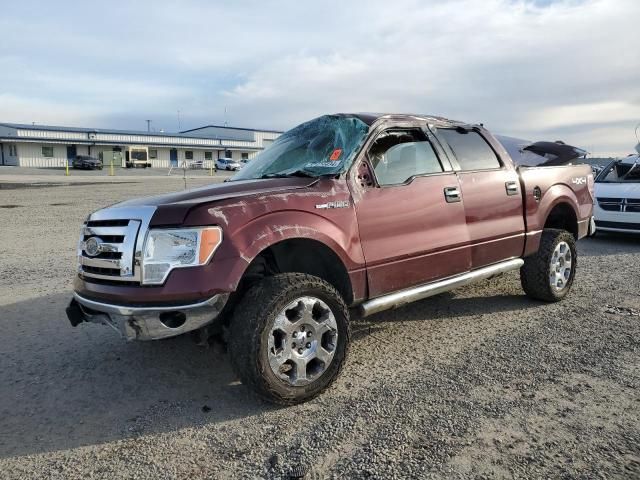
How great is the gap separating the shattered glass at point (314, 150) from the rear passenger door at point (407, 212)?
153 mm

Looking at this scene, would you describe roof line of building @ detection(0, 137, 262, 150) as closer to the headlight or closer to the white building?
the white building

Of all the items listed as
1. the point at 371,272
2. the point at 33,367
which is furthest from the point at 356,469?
the point at 33,367

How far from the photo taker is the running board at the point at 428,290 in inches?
146

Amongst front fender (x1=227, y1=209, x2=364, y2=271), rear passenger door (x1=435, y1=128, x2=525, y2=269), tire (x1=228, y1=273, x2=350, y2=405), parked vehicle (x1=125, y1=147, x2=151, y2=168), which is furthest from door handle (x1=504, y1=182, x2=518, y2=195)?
parked vehicle (x1=125, y1=147, x2=151, y2=168)

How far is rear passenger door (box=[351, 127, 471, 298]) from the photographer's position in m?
3.73

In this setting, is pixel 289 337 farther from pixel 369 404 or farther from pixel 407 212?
pixel 407 212

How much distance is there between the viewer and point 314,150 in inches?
164

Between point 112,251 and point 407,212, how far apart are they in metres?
2.16

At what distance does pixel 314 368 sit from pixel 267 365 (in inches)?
16.1

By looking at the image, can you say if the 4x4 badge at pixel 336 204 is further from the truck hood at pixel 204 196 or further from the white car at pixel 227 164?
the white car at pixel 227 164

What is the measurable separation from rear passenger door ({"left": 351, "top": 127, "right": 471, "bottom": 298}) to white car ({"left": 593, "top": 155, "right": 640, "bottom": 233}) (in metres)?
6.33

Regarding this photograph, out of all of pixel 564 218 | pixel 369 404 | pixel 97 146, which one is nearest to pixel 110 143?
pixel 97 146

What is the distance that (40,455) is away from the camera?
2.74 m

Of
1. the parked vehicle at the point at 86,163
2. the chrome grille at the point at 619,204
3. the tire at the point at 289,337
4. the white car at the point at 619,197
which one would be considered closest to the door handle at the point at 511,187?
the tire at the point at 289,337
